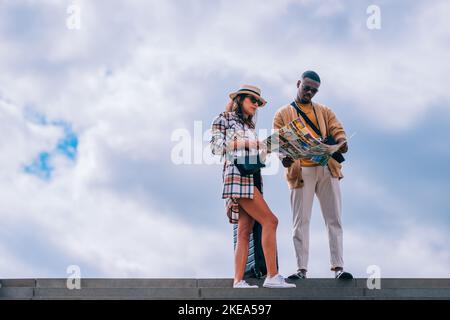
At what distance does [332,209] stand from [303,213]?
1.27 feet

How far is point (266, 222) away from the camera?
947 cm

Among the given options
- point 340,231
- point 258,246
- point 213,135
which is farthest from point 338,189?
point 213,135

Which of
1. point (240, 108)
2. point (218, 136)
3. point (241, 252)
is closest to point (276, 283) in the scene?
point (241, 252)

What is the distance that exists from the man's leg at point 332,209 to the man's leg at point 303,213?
4.9 inches

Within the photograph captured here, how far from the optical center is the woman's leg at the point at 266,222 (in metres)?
9.38

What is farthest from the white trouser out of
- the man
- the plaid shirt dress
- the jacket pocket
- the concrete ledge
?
the plaid shirt dress

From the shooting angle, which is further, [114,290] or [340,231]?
[340,231]

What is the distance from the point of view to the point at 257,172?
9750 mm

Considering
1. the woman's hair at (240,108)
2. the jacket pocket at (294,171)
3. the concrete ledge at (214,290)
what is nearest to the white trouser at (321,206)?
the jacket pocket at (294,171)

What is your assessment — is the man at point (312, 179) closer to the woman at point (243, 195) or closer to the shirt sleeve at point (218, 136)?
the woman at point (243, 195)

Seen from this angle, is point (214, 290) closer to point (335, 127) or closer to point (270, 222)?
point (270, 222)

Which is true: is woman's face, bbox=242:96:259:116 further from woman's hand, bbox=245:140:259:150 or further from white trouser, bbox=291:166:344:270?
white trouser, bbox=291:166:344:270
